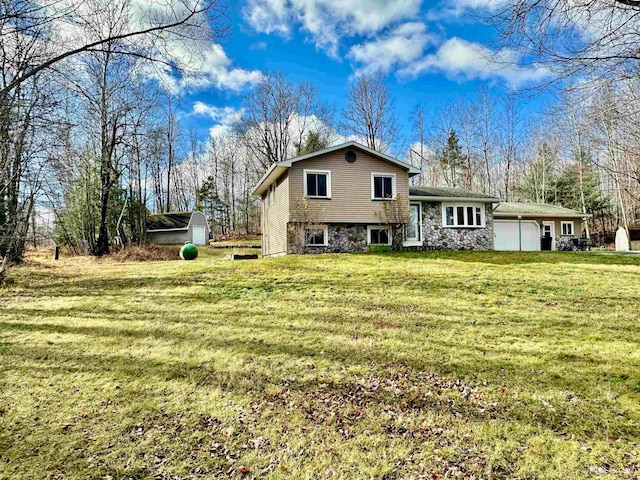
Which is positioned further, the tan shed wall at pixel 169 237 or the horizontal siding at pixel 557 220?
the tan shed wall at pixel 169 237

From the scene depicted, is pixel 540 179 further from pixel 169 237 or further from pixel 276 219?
pixel 169 237

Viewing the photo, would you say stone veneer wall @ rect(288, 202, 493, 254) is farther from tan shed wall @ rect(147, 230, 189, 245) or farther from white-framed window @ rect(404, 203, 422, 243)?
tan shed wall @ rect(147, 230, 189, 245)

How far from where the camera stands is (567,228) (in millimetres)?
22453

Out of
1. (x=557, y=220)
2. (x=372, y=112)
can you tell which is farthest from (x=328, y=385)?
(x=372, y=112)

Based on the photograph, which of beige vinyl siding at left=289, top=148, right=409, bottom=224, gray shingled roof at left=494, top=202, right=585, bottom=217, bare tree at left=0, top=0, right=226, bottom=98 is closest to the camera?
bare tree at left=0, top=0, right=226, bottom=98

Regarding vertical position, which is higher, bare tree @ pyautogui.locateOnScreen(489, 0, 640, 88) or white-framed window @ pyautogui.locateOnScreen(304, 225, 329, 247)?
bare tree @ pyautogui.locateOnScreen(489, 0, 640, 88)

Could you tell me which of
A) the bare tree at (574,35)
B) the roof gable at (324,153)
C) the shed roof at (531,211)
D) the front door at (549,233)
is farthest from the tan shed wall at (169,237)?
the bare tree at (574,35)

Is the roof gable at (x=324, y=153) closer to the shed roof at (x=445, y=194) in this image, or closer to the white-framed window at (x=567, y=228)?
the shed roof at (x=445, y=194)

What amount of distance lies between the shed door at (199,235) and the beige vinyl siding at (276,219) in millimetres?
11934

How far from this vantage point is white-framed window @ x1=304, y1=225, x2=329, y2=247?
50.8 ft

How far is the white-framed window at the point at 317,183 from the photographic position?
15.3 metres

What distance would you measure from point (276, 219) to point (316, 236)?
9.55 feet

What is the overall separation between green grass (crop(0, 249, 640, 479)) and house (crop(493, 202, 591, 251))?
41.3 ft

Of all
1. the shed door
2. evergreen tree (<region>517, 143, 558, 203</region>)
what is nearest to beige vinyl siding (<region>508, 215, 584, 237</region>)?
evergreen tree (<region>517, 143, 558, 203</region>)
